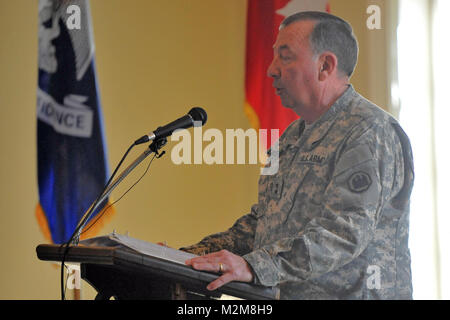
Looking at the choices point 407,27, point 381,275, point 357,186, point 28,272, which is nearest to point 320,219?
point 357,186

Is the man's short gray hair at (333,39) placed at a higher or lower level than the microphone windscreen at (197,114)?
higher

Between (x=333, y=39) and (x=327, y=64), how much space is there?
3.5 inches

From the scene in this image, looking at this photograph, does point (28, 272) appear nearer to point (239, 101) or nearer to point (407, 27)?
point (239, 101)

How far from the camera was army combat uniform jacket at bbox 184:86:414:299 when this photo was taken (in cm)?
158

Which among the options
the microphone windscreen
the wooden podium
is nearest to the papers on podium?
the wooden podium

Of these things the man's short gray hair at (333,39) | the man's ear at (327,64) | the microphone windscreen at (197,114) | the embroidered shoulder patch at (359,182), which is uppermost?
the man's short gray hair at (333,39)

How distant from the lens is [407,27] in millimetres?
3137

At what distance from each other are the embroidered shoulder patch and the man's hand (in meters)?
0.39

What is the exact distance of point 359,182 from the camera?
1666 millimetres

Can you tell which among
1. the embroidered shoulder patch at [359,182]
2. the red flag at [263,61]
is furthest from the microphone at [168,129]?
the red flag at [263,61]

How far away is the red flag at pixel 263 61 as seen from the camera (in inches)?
136

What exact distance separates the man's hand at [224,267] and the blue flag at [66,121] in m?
2.08

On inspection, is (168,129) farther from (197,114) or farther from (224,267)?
(224,267)

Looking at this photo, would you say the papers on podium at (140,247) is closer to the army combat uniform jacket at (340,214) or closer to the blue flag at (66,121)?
the army combat uniform jacket at (340,214)
